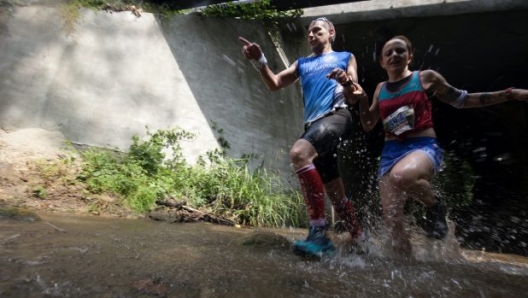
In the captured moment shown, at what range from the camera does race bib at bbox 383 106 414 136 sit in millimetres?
2402

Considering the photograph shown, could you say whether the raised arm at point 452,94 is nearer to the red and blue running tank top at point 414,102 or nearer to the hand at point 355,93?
the red and blue running tank top at point 414,102

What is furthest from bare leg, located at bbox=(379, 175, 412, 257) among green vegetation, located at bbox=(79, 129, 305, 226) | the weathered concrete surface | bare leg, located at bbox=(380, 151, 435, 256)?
the weathered concrete surface

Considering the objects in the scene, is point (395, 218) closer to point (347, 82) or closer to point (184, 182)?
point (347, 82)

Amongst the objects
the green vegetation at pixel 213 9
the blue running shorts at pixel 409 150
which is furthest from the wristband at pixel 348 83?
the green vegetation at pixel 213 9

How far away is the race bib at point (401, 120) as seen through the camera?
7.88 feet

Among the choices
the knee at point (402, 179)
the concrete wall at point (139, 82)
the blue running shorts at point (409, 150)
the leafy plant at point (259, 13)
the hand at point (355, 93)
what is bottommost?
the knee at point (402, 179)

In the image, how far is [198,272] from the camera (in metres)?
1.36

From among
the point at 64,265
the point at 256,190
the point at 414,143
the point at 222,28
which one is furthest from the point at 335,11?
the point at 64,265

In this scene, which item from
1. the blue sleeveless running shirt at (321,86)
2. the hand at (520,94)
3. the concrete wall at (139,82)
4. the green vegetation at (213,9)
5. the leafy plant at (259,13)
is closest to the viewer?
the hand at (520,94)

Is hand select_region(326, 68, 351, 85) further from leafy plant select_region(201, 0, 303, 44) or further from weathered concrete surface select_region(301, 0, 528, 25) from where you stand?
leafy plant select_region(201, 0, 303, 44)

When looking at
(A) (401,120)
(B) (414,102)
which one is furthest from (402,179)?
(B) (414,102)

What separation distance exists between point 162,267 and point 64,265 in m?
0.33

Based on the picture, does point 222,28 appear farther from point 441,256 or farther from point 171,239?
point 441,256

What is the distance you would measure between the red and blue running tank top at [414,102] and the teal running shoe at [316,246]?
0.94 metres
